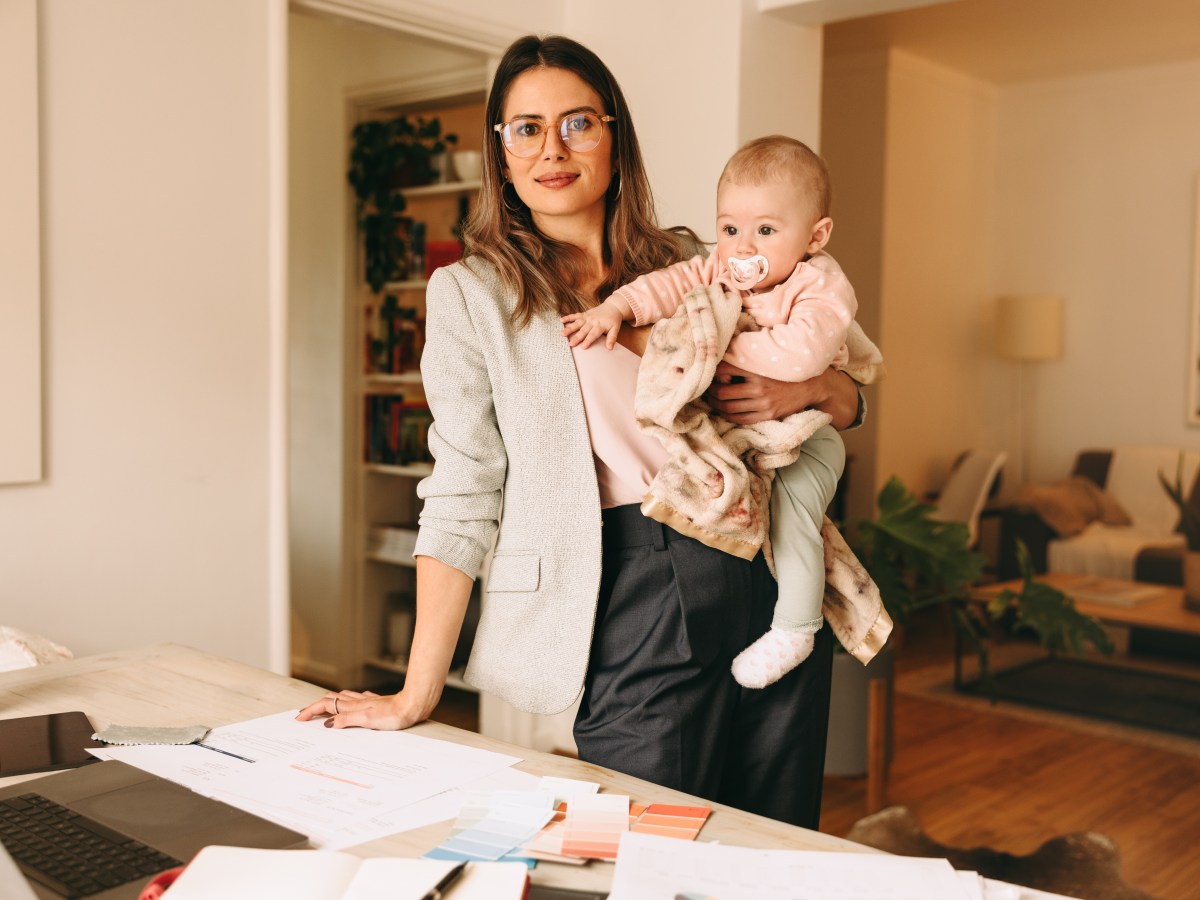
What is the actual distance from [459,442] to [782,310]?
1.47ft

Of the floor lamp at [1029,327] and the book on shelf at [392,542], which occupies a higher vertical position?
the floor lamp at [1029,327]

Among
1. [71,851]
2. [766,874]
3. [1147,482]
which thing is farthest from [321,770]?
[1147,482]

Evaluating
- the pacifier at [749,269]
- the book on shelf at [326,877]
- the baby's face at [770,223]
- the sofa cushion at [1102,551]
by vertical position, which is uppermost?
the baby's face at [770,223]

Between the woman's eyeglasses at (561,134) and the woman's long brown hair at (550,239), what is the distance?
50 mm

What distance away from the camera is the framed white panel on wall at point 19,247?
7.32 feet

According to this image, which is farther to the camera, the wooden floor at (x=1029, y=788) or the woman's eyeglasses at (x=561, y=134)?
the wooden floor at (x=1029, y=788)

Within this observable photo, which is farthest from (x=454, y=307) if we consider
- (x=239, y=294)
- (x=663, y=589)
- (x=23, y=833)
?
(x=239, y=294)

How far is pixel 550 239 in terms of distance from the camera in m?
1.58

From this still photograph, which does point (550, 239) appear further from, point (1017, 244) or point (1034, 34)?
point (1017, 244)

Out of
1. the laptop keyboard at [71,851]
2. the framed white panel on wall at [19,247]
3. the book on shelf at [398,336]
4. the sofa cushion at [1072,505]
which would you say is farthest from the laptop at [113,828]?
the sofa cushion at [1072,505]

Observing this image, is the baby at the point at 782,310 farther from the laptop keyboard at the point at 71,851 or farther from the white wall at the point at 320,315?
the white wall at the point at 320,315

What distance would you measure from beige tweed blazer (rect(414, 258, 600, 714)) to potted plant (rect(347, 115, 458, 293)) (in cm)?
311

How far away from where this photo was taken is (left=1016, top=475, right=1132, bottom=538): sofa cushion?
5.82 meters

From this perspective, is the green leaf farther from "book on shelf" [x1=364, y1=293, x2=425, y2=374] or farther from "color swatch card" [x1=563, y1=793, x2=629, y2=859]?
"color swatch card" [x1=563, y1=793, x2=629, y2=859]
